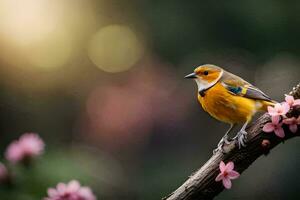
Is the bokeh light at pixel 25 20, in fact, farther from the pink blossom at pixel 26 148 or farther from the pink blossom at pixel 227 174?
the pink blossom at pixel 227 174

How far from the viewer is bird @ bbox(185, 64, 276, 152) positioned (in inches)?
108

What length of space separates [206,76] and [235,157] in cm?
63

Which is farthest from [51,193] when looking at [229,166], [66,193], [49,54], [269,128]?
[49,54]

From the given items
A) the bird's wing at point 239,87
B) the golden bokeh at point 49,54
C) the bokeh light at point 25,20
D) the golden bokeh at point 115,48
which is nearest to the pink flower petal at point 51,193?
the bird's wing at point 239,87

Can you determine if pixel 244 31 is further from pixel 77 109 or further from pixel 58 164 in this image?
pixel 58 164

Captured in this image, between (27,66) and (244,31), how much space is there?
3010mm

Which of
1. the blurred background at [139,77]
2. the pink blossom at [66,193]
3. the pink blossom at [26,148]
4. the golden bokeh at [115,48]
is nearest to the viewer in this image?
the pink blossom at [66,193]

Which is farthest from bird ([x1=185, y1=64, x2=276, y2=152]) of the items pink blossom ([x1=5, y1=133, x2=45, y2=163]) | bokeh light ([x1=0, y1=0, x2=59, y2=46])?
bokeh light ([x1=0, y1=0, x2=59, y2=46])

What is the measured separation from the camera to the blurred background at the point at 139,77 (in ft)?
26.6

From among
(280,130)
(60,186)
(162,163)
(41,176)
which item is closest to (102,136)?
(162,163)

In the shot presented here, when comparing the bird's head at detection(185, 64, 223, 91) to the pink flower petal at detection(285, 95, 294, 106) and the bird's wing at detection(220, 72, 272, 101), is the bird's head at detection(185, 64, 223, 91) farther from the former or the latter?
the pink flower petal at detection(285, 95, 294, 106)

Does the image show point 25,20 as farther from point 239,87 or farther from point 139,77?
point 239,87

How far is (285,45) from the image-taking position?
396 inches

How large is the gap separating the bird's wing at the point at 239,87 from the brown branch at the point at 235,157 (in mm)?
372
